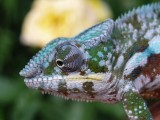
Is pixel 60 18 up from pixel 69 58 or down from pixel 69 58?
up

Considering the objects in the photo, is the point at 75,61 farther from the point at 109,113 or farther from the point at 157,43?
the point at 109,113

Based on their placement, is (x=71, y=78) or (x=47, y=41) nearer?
(x=71, y=78)

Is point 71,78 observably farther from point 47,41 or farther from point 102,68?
point 47,41

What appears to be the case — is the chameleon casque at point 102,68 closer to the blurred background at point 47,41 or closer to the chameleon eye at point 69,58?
the chameleon eye at point 69,58

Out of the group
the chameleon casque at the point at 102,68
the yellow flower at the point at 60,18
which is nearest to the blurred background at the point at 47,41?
the yellow flower at the point at 60,18

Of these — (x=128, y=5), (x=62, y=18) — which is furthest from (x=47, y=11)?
(x=128, y=5)

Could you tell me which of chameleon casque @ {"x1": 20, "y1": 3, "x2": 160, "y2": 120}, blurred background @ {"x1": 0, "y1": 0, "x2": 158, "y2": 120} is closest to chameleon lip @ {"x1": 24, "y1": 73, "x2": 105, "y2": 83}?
chameleon casque @ {"x1": 20, "y1": 3, "x2": 160, "y2": 120}

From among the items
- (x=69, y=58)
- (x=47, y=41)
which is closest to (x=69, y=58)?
(x=69, y=58)
